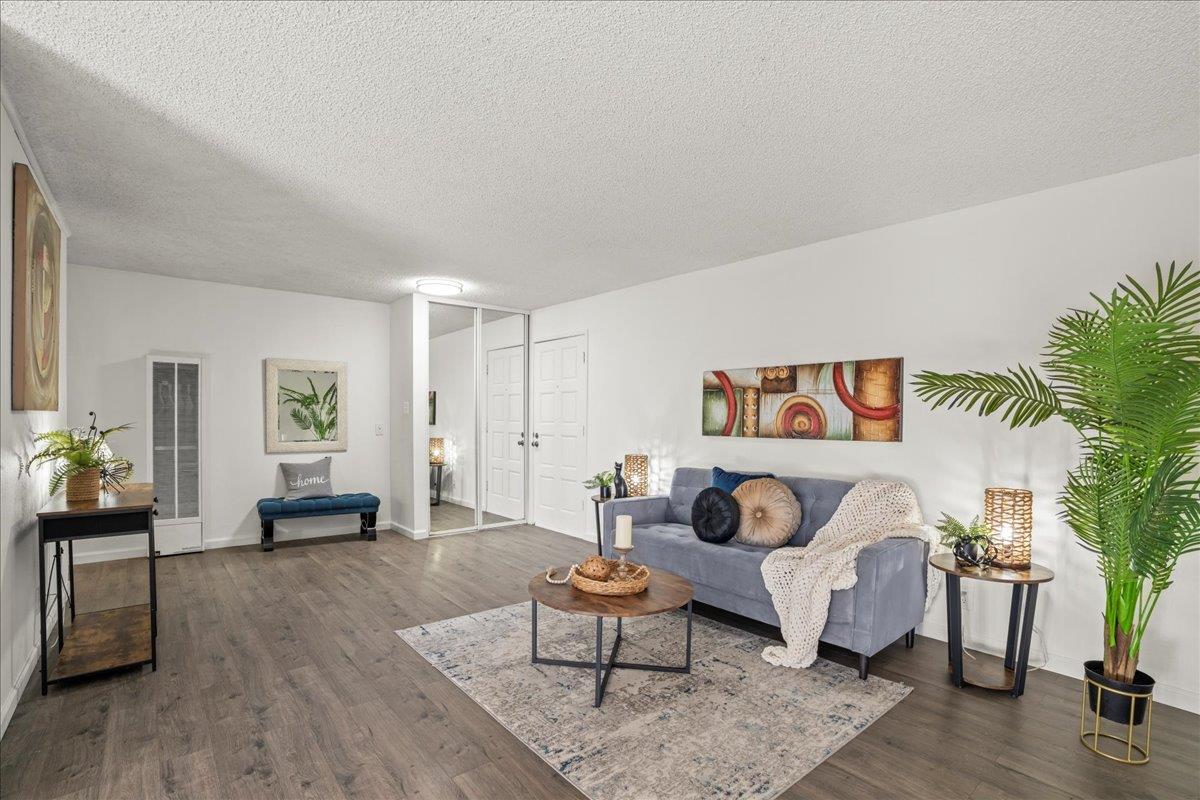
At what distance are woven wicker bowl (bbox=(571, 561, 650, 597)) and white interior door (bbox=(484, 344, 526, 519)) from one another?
4.00 metres

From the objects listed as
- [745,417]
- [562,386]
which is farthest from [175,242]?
[745,417]

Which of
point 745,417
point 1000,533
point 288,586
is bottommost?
point 288,586

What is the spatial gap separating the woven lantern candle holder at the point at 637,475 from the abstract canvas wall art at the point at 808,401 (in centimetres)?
67

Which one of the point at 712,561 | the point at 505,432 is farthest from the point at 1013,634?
the point at 505,432

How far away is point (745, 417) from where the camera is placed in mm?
4457

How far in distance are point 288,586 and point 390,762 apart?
2.60 m

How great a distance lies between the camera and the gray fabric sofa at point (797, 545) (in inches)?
113

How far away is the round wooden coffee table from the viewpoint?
257 cm

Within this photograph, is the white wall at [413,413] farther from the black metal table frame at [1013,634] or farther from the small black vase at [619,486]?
the black metal table frame at [1013,634]

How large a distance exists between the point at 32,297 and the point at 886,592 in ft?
13.8


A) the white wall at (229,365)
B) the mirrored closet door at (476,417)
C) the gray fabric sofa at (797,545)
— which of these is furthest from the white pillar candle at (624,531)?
the white wall at (229,365)

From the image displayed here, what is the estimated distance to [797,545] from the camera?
12.1 feet

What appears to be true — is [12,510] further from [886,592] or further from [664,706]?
[886,592]

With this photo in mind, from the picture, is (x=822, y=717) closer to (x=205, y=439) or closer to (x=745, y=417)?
(x=745, y=417)
